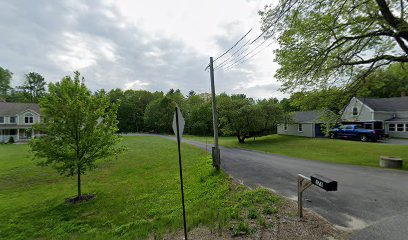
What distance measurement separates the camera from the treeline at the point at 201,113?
2822 cm

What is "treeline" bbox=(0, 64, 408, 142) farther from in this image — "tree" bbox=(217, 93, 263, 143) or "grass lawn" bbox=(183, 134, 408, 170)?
"grass lawn" bbox=(183, 134, 408, 170)

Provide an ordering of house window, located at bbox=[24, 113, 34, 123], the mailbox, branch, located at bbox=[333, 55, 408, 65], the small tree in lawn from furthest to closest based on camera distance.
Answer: house window, located at bbox=[24, 113, 34, 123] → branch, located at bbox=[333, 55, 408, 65] → the small tree in lawn → the mailbox

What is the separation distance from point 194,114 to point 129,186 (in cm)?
4333

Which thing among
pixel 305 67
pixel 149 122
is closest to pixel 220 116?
pixel 305 67

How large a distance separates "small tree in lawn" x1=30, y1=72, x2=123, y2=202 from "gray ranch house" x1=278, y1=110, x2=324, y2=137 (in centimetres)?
2744

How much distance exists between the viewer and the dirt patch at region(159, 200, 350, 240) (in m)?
4.13

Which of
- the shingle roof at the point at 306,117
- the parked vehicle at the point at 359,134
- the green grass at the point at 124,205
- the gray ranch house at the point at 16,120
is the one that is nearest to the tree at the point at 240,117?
the shingle roof at the point at 306,117

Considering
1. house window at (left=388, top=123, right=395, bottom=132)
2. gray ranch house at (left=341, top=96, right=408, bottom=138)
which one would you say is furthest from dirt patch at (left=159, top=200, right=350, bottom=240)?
house window at (left=388, top=123, right=395, bottom=132)

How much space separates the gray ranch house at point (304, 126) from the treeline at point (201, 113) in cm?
329

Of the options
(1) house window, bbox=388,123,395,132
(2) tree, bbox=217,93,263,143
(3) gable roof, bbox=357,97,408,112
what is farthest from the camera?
(3) gable roof, bbox=357,97,408,112

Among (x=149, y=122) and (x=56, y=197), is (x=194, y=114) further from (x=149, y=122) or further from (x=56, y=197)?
(x=56, y=197)

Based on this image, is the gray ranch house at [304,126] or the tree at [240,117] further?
the gray ranch house at [304,126]

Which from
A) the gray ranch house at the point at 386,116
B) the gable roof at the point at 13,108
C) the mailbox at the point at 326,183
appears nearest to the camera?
the mailbox at the point at 326,183

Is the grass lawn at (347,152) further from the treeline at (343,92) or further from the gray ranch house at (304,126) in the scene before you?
the gray ranch house at (304,126)
